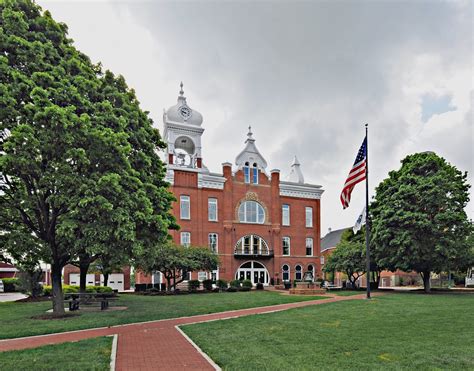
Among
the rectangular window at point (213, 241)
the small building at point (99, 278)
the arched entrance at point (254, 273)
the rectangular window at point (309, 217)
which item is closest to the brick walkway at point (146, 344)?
the rectangular window at point (213, 241)

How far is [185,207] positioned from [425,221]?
76.4 feet

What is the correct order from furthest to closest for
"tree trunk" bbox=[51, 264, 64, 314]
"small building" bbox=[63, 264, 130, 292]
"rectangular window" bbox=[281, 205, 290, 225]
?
1. "rectangular window" bbox=[281, 205, 290, 225]
2. "small building" bbox=[63, 264, 130, 292]
3. "tree trunk" bbox=[51, 264, 64, 314]

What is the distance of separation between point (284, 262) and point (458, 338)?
35789mm

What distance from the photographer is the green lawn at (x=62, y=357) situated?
7559 millimetres

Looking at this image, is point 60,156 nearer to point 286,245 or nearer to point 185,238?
point 185,238

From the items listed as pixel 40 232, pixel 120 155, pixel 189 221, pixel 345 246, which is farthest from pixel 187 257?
pixel 120 155

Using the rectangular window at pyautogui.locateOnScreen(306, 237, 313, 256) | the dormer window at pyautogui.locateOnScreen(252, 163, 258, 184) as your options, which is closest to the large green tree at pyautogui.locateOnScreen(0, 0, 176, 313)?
the dormer window at pyautogui.locateOnScreen(252, 163, 258, 184)

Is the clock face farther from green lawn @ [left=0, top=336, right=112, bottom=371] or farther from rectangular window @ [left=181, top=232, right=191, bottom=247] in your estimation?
green lawn @ [left=0, top=336, right=112, bottom=371]

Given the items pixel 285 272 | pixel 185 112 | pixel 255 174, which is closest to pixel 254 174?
pixel 255 174

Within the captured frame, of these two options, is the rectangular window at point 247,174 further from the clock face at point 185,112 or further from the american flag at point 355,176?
the american flag at point 355,176

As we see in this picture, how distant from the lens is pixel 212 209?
139 feet

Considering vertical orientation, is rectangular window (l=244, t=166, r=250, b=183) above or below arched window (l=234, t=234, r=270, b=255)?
above

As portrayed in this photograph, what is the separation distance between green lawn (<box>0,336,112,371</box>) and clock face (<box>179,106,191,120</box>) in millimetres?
35200

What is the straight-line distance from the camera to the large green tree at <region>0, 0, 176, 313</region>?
12.8 m
